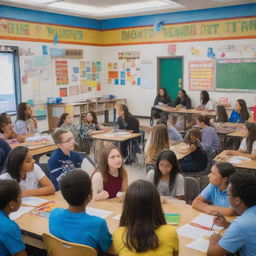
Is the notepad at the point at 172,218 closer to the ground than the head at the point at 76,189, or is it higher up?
closer to the ground

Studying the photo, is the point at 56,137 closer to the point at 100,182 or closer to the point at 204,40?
the point at 100,182

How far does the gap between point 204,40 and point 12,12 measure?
18.0 feet

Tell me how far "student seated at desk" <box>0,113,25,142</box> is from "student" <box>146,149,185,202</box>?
322cm

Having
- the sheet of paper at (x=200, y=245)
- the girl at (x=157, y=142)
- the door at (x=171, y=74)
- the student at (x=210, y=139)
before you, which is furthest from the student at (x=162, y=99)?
the sheet of paper at (x=200, y=245)

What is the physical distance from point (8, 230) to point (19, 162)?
3.54 feet

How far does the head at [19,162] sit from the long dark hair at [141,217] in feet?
4.74

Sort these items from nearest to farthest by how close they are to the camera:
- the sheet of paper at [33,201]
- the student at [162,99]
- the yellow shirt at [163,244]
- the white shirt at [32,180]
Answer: the yellow shirt at [163,244] < the sheet of paper at [33,201] < the white shirt at [32,180] < the student at [162,99]

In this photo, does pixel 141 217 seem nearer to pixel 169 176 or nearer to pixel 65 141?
pixel 169 176

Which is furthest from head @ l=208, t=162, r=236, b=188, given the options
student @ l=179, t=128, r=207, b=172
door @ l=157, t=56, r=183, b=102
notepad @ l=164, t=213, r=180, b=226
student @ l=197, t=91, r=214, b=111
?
door @ l=157, t=56, r=183, b=102

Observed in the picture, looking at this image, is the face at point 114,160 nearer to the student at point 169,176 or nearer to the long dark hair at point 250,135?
the student at point 169,176

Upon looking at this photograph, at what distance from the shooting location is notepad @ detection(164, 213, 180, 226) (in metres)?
2.54

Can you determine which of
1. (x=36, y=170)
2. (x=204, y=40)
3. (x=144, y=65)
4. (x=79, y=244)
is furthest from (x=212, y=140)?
(x=144, y=65)

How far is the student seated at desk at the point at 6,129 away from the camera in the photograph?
5.59m

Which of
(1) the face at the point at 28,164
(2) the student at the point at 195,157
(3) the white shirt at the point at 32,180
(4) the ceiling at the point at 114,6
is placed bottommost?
(2) the student at the point at 195,157
